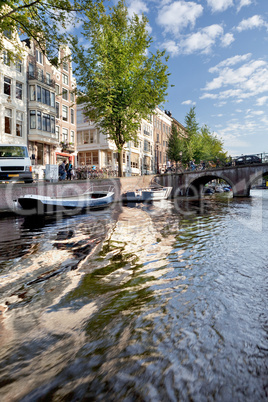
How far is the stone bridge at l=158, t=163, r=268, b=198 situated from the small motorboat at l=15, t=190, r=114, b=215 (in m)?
16.8

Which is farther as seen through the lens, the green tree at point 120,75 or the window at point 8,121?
the window at point 8,121

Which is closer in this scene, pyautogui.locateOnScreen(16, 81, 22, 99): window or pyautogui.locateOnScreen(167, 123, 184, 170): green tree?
pyautogui.locateOnScreen(16, 81, 22, 99): window

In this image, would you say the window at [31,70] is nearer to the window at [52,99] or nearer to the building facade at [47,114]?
the building facade at [47,114]

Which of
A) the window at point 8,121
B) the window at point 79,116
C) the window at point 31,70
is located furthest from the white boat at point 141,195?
the window at point 79,116

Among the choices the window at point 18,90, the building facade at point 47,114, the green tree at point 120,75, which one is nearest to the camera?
the green tree at point 120,75

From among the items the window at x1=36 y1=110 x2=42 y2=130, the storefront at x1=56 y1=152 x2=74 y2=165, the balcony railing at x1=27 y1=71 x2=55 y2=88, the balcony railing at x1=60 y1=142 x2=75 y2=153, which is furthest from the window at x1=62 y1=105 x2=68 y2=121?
the window at x1=36 y1=110 x2=42 y2=130

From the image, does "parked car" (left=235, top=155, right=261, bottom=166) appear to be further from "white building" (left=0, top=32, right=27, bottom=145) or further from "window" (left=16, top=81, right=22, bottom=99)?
"window" (left=16, top=81, right=22, bottom=99)

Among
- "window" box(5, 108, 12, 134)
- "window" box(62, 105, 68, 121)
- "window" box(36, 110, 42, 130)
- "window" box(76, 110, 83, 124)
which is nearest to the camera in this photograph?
"window" box(5, 108, 12, 134)

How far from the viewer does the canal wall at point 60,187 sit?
14492 mm

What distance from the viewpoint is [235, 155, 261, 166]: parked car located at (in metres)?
28.4

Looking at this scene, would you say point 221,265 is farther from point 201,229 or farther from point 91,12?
point 91,12

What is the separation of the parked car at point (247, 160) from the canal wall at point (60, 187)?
11.8m

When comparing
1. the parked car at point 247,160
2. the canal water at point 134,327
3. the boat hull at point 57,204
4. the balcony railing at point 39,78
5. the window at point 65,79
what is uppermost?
the window at point 65,79

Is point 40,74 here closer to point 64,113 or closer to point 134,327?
point 64,113
